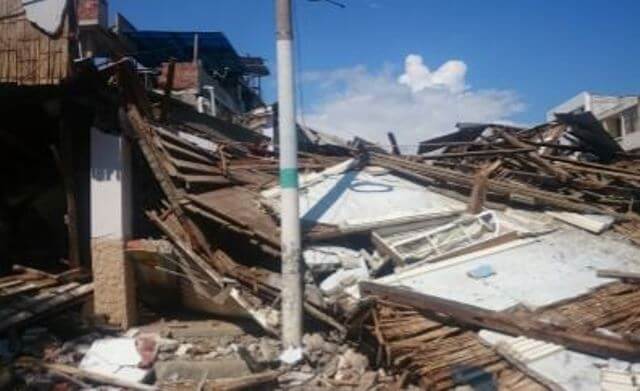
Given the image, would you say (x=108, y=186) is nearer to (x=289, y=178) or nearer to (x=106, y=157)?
(x=106, y=157)

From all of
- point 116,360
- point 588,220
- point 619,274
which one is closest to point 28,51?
point 116,360

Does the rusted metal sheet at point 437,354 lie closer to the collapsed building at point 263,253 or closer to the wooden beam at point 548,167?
the collapsed building at point 263,253

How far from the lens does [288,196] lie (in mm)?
8812

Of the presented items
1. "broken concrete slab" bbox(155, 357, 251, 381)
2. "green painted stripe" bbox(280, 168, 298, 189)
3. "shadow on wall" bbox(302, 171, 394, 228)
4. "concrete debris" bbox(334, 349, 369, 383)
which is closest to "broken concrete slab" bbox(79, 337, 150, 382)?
"broken concrete slab" bbox(155, 357, 251, 381)

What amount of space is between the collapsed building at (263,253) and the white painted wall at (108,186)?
0.03m

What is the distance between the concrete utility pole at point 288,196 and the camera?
8539 millimetres

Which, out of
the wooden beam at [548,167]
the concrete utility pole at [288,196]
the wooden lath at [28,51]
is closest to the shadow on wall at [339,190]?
the concrete utility pole at [288,196]

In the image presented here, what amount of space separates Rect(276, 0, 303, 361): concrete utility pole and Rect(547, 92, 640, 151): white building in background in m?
22.0

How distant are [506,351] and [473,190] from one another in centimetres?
441

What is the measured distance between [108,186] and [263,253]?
2.67 metres

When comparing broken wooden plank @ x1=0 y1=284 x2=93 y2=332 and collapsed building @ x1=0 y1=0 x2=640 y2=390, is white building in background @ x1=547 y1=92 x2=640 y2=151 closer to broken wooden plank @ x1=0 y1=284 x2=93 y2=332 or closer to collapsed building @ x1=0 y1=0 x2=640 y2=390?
collapsed building @ x1=0 y1=0 x2=640 y2=390

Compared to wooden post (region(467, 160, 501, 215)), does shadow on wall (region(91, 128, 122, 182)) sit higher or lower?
higher

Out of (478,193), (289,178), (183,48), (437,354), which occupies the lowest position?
(437,354)

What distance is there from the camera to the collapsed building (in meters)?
7.12
